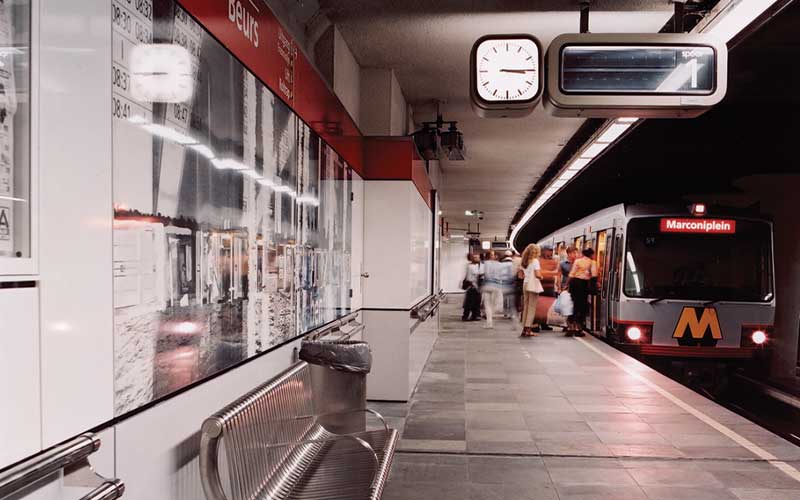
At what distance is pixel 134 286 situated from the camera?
2.32m

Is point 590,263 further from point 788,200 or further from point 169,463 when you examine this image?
point 169,463

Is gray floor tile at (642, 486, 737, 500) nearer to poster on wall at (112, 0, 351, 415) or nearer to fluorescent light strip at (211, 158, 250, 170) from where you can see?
poster on wall at (112, 0, 351, 415)

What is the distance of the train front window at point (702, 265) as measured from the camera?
31.2ft

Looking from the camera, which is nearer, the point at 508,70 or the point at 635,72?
the point at 635,72

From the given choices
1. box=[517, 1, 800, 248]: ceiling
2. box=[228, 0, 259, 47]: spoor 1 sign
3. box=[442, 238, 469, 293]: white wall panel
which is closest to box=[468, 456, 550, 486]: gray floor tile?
box=[228, 0, 259, 47]: spoor 1 sign

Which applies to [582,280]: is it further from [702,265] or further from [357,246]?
[357,246]

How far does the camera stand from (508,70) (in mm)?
5004

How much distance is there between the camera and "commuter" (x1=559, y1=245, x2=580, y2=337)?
1374 cm

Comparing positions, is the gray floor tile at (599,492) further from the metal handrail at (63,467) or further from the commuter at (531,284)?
the commuter at (531,284)

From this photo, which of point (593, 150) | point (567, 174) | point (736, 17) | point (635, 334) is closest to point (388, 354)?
point (635, 334)

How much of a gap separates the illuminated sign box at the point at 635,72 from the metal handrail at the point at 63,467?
3.93 metres

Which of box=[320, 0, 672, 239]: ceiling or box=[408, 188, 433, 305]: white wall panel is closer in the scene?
box=[320, 0, 672, 239]: ceiling

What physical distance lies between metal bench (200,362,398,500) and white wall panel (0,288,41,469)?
3.03 feet

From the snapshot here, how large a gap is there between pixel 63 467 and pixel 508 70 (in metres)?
4.15
